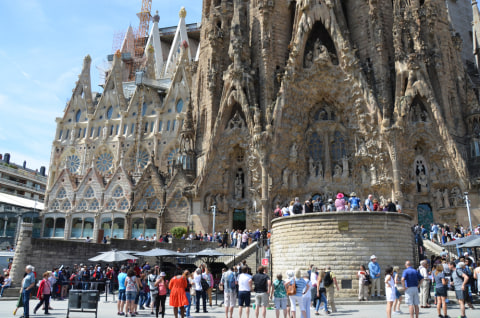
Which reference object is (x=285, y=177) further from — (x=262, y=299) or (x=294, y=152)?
(x=262, y=299)

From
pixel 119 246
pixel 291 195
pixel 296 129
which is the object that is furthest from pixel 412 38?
pixel 119 246

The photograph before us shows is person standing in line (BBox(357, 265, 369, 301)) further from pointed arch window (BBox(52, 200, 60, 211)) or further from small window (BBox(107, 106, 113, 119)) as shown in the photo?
small window (BBox(107, 106, 113, 119))

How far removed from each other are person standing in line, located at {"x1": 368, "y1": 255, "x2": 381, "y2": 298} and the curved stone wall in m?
1.33

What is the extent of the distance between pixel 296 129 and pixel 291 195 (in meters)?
5.55

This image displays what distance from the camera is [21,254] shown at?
22906mm

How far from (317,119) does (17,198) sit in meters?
44.0

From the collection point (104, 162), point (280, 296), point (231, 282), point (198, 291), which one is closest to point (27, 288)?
point (198, 291)

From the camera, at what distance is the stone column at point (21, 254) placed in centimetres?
2211

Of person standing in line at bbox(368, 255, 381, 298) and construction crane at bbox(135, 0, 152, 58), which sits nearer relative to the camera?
person standing in line at bbox(368, 255, 381, 298)

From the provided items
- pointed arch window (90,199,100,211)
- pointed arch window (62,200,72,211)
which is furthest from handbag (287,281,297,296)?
pointed arch window (62,200,72,211)

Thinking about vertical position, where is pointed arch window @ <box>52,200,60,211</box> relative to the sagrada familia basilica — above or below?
below

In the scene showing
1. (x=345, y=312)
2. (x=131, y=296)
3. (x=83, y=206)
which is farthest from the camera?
(x=83, y=206)

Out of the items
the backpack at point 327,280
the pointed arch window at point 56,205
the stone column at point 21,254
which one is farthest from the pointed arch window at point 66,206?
the backpack at point 327,280

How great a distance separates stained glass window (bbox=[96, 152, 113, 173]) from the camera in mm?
52559
